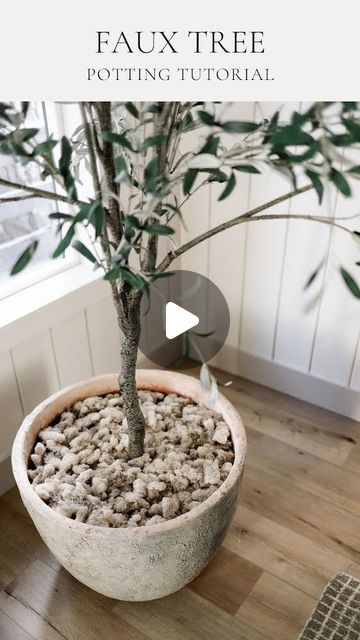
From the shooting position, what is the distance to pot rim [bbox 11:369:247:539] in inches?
40.1

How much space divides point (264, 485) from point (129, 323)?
769 mm

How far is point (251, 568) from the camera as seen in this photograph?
1.36 meters

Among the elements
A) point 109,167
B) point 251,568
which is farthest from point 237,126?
point 251,568

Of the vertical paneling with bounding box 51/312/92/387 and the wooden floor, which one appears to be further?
the vertical paneling with bounding box 51/312/92/387

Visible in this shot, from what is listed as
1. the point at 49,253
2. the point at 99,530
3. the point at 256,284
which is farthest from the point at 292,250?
the point at 99,530

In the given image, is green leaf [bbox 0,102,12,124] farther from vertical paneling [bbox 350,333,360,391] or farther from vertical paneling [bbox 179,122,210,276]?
vertical paneling [bbox 350,333,360,391]

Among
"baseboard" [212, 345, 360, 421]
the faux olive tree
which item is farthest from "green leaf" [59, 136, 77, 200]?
"baseboard" [212, 345, 360, 421]

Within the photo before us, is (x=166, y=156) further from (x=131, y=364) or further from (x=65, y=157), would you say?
(x=131, y=364)

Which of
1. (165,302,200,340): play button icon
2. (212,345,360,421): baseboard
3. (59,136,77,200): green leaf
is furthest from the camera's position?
(212,345,360,421): baseboard

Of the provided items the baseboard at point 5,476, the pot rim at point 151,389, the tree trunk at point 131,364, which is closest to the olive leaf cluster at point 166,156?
the tree trunk at point 131,364
